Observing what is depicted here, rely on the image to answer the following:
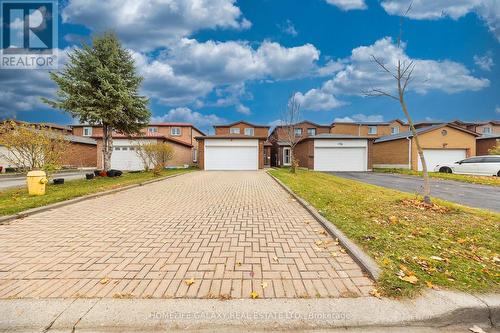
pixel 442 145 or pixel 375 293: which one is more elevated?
pixel 442 145

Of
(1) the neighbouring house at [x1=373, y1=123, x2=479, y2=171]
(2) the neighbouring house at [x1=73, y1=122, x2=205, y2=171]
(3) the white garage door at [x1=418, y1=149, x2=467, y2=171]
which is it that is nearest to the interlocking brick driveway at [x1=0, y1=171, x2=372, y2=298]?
(2) the neighbouring house at [x1=73, y1=122, x2=205, y2=171]

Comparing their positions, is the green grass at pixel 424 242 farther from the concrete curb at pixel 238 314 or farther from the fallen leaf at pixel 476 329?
the fallen leaf at pixel 476 329

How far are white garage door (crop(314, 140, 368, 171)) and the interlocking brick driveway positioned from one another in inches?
822

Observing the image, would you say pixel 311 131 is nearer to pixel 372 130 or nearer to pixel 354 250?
pixel 372 130

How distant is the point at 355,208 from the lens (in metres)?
6.28

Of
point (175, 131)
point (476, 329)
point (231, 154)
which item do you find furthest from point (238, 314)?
point (175, 131)

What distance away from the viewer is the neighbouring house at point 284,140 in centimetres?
3616

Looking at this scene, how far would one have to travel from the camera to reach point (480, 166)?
1772 cm

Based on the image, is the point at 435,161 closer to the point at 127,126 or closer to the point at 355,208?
the point at 355,208

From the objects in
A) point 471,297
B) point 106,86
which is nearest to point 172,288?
point 471,297

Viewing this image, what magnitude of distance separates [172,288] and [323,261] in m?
2.04

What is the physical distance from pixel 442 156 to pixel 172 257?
2862 centimetres

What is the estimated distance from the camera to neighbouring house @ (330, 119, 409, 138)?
45812 millimetres

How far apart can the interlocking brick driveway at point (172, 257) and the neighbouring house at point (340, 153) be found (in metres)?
20.8
